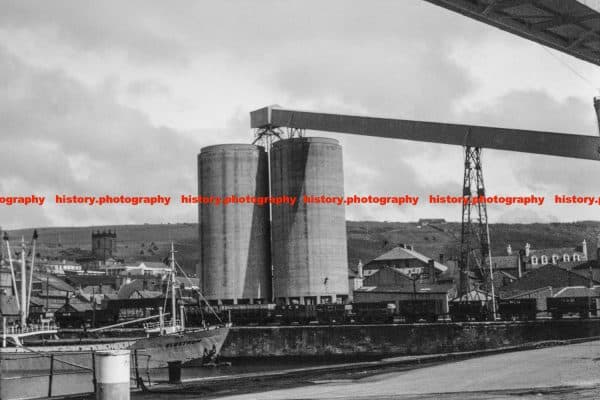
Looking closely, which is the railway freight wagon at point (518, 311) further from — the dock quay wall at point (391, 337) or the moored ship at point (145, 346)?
the moored ship at point (145, 346)

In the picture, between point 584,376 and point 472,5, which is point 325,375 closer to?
point 584,376

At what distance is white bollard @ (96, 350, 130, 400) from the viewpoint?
36.6 feet

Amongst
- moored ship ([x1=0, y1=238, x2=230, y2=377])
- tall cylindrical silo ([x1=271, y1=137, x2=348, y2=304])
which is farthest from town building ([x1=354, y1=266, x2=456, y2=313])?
moored ship ([x1=0, y1=238, x2=230, y2=377])

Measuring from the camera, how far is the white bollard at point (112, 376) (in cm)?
1116

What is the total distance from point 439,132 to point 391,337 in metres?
16.4

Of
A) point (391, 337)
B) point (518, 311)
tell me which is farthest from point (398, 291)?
point (391, 337)

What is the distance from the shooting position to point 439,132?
186 ft

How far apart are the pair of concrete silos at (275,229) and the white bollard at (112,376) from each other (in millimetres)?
58544

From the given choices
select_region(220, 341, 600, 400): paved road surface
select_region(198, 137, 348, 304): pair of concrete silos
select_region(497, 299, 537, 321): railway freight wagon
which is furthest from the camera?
select_region(198, 137, 348, 304): pair of concrete silos

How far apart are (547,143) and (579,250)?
108469mm

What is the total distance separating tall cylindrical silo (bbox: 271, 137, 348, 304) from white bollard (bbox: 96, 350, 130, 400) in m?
58.6

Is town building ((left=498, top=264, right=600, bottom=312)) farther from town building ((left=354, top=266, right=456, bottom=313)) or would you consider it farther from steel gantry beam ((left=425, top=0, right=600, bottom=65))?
steel gantry beam ((left=425, top=0, right=600, bottom=65))

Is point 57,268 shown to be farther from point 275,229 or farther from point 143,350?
point 143,350

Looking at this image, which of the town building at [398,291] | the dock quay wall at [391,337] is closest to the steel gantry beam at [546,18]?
the dock quay wall at [391,337]
